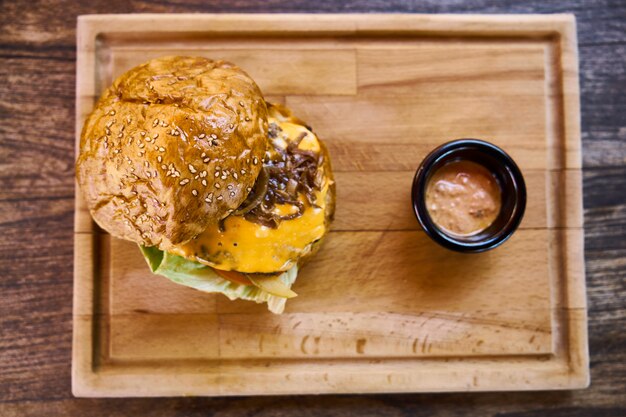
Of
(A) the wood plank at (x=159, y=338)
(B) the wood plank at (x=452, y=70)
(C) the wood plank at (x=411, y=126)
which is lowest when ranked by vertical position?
(A) the wood plank at (x=159, y=338)

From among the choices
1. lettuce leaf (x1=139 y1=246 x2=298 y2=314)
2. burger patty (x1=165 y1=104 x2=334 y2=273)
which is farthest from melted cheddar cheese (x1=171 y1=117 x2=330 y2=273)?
lettuce leaf (x1=139 y1=246 x2=298 y2=314)

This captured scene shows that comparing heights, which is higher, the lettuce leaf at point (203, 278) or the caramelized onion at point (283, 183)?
the caramelized onion at point (283, 183)

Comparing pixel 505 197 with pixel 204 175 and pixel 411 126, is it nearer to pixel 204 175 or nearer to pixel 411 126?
pixel 411 126

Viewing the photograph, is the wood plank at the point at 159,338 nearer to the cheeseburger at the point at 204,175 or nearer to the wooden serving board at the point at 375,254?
the wooden serving board at the point at 375,254

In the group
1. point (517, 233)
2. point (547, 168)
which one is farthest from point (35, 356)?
point (547, 168)

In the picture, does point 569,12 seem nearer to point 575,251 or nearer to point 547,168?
point 547,168

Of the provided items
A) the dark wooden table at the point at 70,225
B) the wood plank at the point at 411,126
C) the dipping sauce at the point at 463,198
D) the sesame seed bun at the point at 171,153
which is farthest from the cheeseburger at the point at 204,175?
the dark wooden table at the point at 70,225
